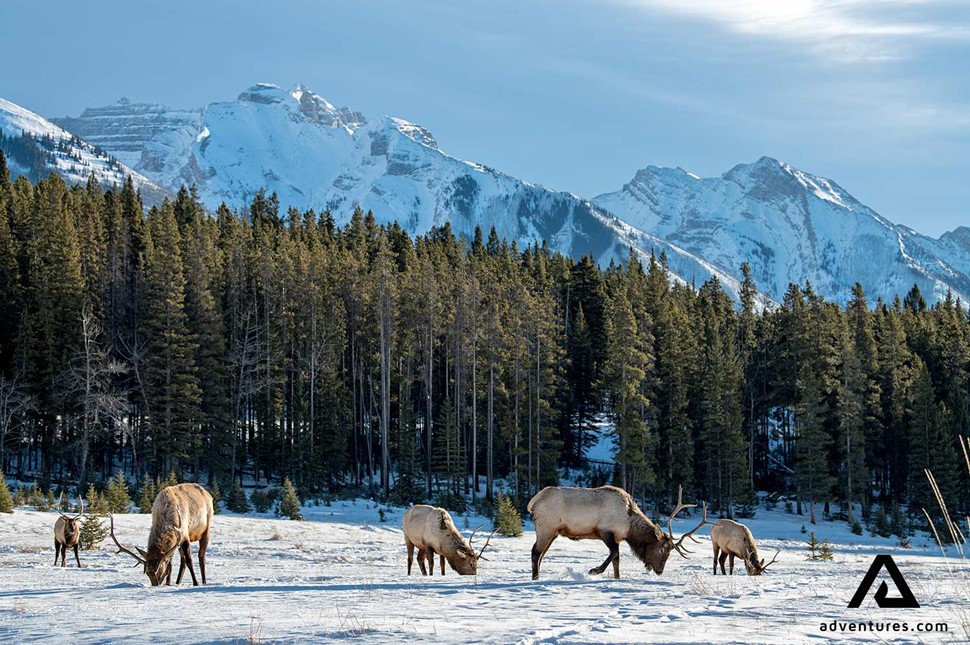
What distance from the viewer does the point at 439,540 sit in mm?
15531

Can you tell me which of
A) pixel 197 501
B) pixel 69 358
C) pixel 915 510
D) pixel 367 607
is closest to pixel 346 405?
pixel 69 358

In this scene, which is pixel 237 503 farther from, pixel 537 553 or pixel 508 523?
pixel 537 553

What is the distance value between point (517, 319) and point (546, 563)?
34199 mm

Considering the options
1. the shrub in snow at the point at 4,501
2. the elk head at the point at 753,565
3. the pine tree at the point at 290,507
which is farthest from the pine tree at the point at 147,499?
the elk head at the point at 753,565

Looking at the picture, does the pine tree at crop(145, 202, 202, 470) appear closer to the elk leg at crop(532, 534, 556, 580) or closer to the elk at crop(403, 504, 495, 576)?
the elk at crop(403, 504, 495, 576)

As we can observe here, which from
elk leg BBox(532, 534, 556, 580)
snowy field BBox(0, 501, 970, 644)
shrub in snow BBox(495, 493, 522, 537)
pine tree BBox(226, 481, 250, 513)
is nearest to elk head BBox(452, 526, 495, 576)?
snowy field BBox(0, 501, 970, 644)

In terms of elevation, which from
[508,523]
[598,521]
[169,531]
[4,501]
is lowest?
[508,523]

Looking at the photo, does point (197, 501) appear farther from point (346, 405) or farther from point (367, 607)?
point (346, 405)

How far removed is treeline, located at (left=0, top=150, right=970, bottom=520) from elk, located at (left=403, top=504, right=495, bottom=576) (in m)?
34.0

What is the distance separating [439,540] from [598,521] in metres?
3.29

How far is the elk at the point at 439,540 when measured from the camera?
1530 cm

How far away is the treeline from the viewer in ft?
164

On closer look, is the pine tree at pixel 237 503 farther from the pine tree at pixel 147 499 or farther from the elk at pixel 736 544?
the elk at pixel 736 544

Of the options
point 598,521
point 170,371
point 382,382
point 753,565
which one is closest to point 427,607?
point 598,521
